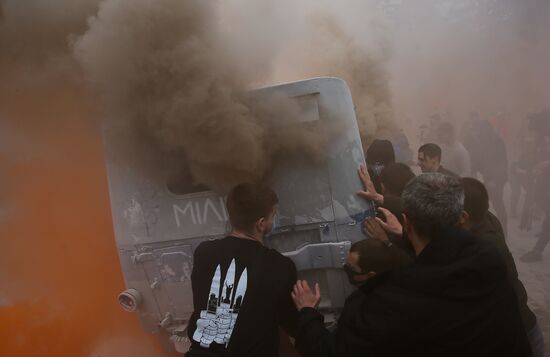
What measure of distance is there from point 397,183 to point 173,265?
1855mm

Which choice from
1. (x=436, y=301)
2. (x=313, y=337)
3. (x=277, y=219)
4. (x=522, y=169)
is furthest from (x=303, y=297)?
(x=522, y=169)

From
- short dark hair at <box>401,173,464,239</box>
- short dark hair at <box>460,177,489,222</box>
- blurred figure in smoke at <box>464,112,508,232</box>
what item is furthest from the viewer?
blurred figure in smoke at <box>464,112,508,232</box>

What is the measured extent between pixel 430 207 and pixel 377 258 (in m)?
0.41

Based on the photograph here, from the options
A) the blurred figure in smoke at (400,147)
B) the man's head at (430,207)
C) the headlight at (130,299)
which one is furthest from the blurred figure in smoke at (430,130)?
the man's head at (430,207)

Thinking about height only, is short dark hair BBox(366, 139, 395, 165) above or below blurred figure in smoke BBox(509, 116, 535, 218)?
above

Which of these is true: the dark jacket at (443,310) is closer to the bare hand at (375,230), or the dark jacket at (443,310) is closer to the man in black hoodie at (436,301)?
the man in black hoodie at (436,301)

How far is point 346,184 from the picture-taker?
2854 mm

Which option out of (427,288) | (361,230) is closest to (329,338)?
(427,288)

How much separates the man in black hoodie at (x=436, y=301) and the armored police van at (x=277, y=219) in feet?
3.34

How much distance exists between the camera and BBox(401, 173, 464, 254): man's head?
175 centimetres

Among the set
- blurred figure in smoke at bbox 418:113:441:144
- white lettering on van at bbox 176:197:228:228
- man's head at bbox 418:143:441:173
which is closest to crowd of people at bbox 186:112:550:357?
white lettering on van at bbox 176:197:228:228

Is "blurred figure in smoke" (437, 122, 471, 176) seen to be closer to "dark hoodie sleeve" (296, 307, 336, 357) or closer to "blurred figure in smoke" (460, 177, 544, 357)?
"blurred figure in smoke" (460, 177, 544, 357)

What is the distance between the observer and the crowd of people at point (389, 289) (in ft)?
5.23

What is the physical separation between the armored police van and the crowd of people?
212 millimetres
